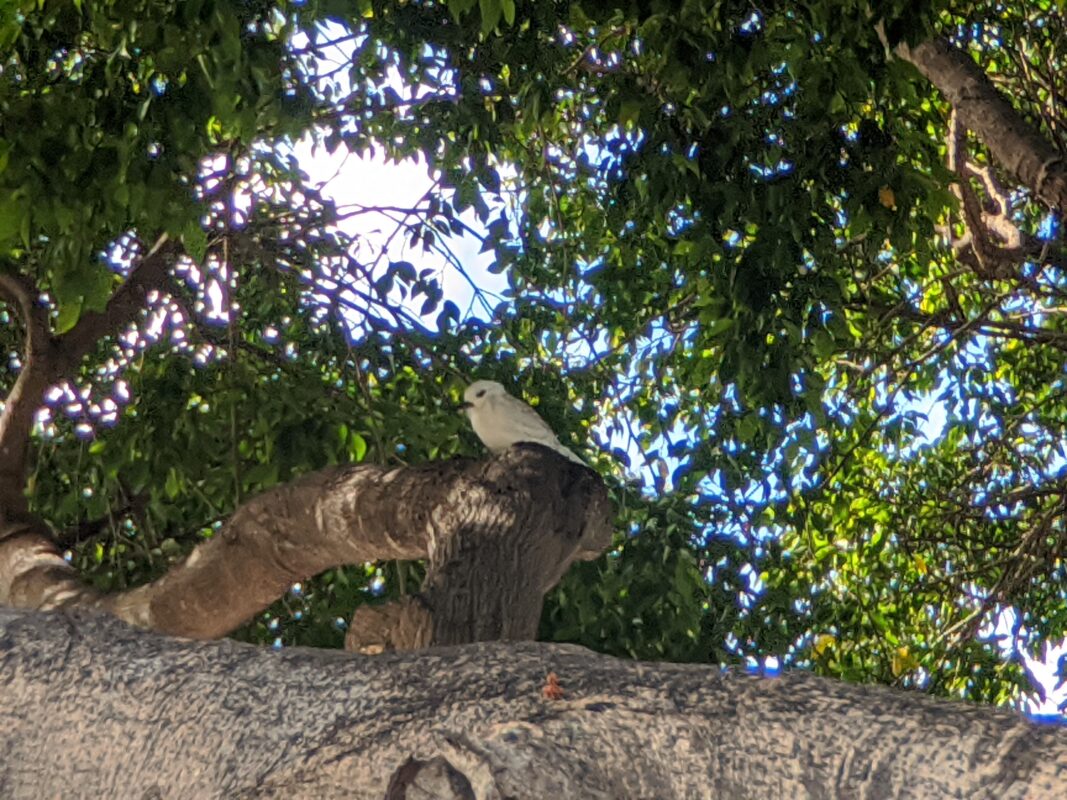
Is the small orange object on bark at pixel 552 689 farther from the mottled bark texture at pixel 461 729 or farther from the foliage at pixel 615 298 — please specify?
the foliage at pixel 615 298

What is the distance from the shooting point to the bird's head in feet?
13.4

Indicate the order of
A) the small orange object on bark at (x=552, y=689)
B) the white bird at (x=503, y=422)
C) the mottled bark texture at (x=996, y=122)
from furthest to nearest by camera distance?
the mottled bark texture at (x=996, y=122) → the white bird at (x=503, y=422) → the small orange object on bark at (x=552, y=689)

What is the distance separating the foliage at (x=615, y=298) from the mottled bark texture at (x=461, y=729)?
1530mm

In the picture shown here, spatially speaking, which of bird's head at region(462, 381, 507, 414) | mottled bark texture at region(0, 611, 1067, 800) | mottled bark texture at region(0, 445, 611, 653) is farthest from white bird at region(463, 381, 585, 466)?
mottled bark texture at region(0, 611, 1067, 800)

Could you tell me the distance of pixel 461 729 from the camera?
1.71 metres

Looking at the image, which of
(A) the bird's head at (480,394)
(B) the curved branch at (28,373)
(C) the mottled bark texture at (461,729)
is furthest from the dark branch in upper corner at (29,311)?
(C) the mottled bark texture at (461,729)

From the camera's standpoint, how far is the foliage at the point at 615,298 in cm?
365

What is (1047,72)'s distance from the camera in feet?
20.4

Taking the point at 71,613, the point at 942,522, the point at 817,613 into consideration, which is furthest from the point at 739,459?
the point at 71,613

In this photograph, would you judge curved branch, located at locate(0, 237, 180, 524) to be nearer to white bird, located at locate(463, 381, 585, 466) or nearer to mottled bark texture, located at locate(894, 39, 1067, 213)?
white bird, located at locate(463, 381, 585, 466)

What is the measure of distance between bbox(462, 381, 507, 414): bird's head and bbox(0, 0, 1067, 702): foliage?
2.33 ft

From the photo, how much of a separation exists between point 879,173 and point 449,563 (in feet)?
5.72

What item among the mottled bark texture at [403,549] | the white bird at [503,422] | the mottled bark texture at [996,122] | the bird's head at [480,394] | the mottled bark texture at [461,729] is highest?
the mottled bark texture at [996,122]

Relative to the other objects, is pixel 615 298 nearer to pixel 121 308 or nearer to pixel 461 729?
pixel 121 308
